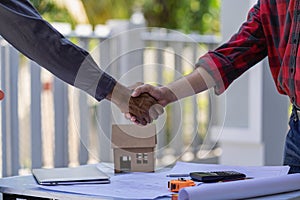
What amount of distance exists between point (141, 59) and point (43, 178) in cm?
51

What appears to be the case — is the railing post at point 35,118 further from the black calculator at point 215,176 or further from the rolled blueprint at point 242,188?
the rolled blueprint at point 242,188

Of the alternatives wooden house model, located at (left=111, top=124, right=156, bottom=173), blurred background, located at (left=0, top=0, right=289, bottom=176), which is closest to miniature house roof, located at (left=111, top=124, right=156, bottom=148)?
wooden house model, located at (left=111, top=124, right=156, bottom=173)

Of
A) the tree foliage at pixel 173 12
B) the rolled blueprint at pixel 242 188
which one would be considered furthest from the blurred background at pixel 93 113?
the tree foliage at pixel 173 12

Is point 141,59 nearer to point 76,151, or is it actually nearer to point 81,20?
point 76,151

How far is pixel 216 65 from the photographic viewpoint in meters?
1.73

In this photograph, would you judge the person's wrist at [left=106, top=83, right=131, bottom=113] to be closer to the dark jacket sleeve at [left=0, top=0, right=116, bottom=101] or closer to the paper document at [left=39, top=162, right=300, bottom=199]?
the dark jacket sleeve at [left=0, top=0, right=116, bottom=101]

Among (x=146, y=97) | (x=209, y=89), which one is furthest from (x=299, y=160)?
(x=146, y=97)

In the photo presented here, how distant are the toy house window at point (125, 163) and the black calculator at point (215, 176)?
171mm

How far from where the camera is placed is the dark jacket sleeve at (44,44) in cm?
146

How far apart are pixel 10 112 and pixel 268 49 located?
176 centimetres

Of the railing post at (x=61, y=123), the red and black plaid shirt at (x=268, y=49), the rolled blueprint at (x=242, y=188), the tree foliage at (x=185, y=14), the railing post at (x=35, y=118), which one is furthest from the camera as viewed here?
the tree foliage at (x=185, y=14)

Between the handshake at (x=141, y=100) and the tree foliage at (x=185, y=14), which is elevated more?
the tree foliage at (x=185, y=14)

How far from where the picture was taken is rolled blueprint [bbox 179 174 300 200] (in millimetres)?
1213

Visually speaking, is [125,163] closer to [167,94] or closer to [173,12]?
[167,94]
